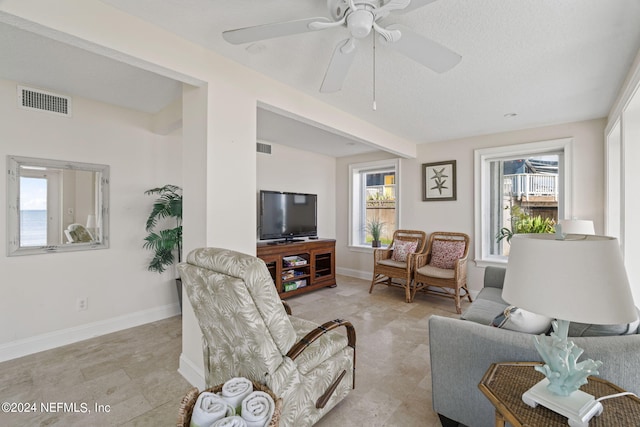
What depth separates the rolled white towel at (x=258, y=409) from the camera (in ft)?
3.90

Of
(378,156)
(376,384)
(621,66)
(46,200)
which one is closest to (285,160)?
(378,156)

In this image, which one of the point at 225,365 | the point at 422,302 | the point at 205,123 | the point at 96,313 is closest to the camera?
the point at 225,365

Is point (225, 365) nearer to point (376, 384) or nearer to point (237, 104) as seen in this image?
point (376, 384)

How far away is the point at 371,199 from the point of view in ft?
18.4

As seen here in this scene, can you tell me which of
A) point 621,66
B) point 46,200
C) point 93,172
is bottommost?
point 46,200

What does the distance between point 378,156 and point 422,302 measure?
2.60 metres

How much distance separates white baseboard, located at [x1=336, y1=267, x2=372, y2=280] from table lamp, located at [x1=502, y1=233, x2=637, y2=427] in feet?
14.1

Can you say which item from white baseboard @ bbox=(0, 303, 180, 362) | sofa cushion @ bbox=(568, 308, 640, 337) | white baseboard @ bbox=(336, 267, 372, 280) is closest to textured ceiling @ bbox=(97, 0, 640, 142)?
sofa cushion @ bbox=(568, 308, 640, 337)

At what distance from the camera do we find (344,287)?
4770 millimetres

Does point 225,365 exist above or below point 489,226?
below

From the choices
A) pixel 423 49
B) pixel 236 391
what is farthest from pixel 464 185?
pixel 236 391

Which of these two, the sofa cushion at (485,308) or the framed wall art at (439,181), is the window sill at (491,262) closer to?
the framed wall art at (439,181)

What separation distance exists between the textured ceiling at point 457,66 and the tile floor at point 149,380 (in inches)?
92.7

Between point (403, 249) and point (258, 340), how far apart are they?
3.47 metres
